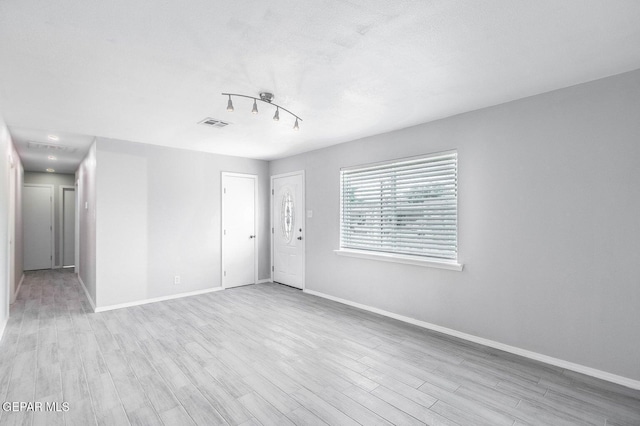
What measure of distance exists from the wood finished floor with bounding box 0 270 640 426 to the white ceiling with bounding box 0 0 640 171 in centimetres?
253

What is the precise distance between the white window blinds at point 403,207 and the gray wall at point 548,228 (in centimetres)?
15

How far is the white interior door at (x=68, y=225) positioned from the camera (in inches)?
320

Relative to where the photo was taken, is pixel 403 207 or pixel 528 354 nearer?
pixel 528 354

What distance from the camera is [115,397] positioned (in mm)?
2348

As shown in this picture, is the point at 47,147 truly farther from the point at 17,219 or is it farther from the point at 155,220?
the point at 155,220

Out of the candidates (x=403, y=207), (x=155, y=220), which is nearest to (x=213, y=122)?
(x=155, y=220)

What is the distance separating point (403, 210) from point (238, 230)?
3.34m

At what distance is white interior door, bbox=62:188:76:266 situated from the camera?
320 inches

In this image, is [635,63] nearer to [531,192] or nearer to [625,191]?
[625,191]

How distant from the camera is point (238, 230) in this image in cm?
601

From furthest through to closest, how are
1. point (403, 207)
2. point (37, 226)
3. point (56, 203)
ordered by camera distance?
1. point (56, 203)
2. point (37, 226)
3. point (403, 207)

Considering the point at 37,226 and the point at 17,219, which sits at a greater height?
the point at 17,219

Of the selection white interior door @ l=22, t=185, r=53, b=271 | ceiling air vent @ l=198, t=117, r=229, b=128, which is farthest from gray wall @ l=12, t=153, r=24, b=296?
ceiling air vent @ l=198, t=117, r=229, b=128

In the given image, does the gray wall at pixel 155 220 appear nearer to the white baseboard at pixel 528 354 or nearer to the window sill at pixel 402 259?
the window sill at pixel 402 259
